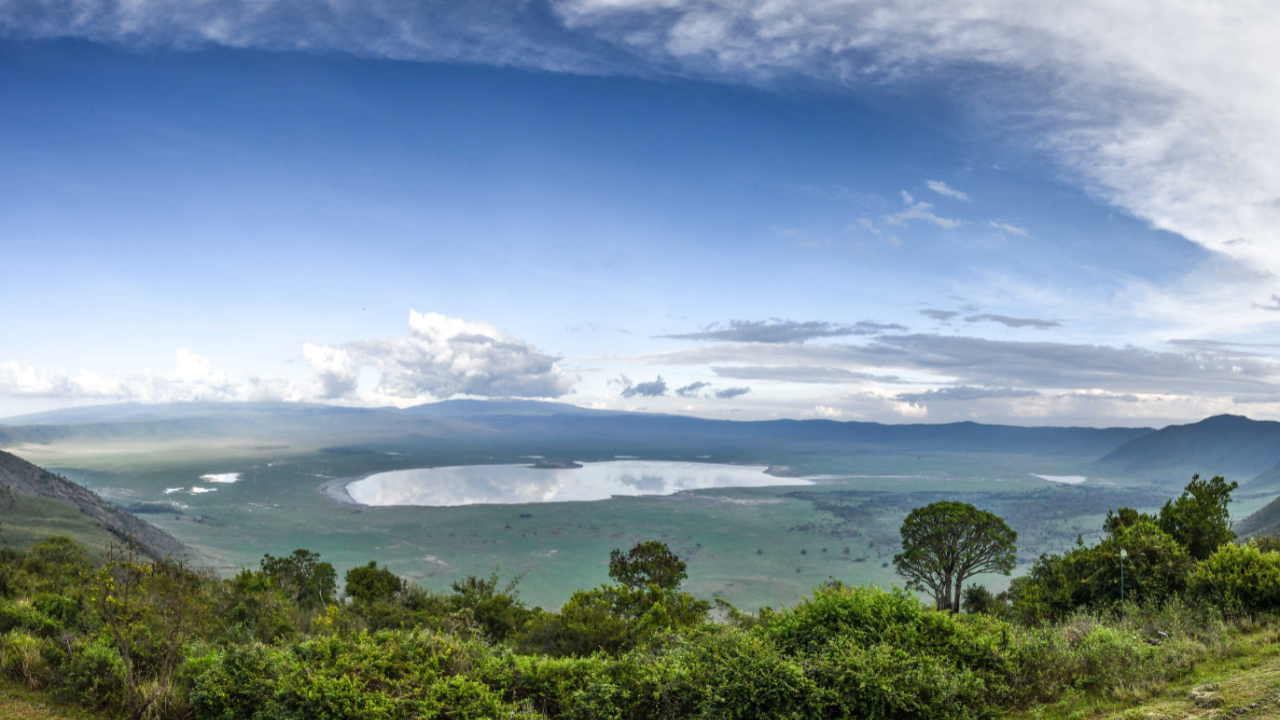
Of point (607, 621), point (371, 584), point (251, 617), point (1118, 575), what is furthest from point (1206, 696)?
point (371, 584)

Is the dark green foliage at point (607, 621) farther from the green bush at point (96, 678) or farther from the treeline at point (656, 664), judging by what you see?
the green bush at point (96, 678)

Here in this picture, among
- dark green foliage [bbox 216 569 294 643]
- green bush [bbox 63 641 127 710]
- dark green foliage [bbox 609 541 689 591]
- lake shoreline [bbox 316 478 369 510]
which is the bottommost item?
lake shoreline [bbox 316 478 369 510]

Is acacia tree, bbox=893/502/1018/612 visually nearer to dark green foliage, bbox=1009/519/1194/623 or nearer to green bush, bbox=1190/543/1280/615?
dark green foliage, bbox=1009/519/1194/623

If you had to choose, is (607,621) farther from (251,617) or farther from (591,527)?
(591,527)

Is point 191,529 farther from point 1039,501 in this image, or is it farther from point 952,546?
point 1039,501

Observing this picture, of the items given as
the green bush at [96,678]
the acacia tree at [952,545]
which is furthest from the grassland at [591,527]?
the green bush at [96,678]

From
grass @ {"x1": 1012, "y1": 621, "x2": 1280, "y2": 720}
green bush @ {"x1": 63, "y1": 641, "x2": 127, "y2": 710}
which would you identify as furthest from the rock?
green bush @ {"x1": 63, "y1": 641, "x2": 127, "y2": 710}

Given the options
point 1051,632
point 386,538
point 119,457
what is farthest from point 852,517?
point 119,457
